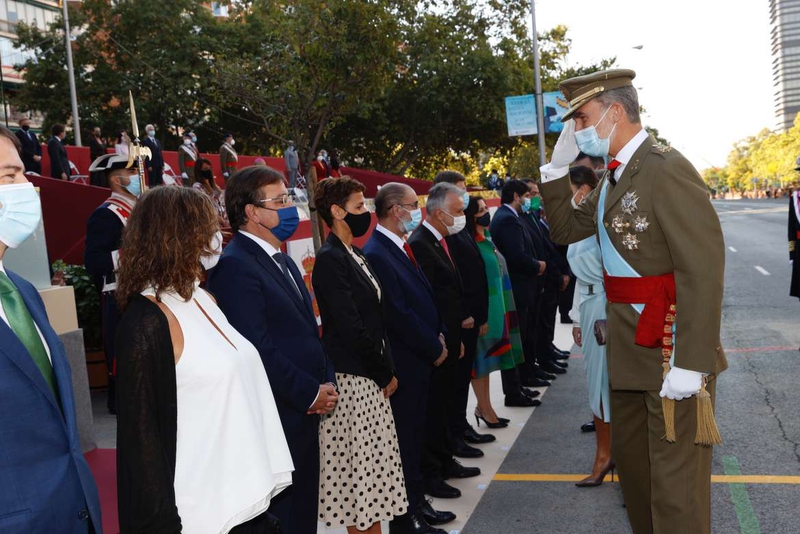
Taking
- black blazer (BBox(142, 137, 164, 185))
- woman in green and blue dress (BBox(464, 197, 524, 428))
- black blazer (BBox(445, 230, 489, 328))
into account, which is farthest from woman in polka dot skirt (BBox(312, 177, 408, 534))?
black blazer (BBox(142, 137, 164, 185))

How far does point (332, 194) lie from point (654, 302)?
2.03 metres

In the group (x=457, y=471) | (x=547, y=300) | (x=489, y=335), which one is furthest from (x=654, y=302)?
(x=547, y=300)

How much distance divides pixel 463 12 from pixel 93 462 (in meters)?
29.1

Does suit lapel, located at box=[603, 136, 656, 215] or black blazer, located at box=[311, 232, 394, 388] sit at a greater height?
suit lapel, located at box=[603, 136, 656, 215]

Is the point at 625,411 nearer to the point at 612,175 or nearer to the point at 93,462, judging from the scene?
the point at 612,175

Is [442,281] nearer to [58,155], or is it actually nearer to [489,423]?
[489,423]

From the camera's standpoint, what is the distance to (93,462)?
17.6 ft

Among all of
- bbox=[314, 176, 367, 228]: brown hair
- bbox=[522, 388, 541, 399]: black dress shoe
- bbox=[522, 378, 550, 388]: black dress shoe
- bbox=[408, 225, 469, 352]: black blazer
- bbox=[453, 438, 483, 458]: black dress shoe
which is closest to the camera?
bbox=[314, 176, 367, 228]: brown hair

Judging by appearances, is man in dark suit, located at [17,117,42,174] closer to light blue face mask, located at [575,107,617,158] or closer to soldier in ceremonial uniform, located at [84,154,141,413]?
soldier in ceremonial uniform, located at [84,154,141,413]

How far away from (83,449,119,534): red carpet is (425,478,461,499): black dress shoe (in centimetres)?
208

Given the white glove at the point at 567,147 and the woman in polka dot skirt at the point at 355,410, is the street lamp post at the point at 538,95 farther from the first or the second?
the white glove at the point at 567,147

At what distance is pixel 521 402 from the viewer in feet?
25.9

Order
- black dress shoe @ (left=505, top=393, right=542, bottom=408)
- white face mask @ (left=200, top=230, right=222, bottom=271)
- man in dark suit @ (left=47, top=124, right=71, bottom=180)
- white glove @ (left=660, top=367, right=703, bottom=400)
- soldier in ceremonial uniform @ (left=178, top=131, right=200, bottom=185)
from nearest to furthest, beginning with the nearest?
1. white face mask @ (left=200, top=230, right=222, bottom=271)
2. white glove @ (left=660, top=367, right=703, bottom=400)
3. black dress shoe @ (left=505, top=393, right=542, bottom=408)
4. man in dark suit @ (left=47, top=124, right=71, bottom=180)
5. soldier in ceremonial uniform @ (left=178, top=131, right=200, bottom=185)

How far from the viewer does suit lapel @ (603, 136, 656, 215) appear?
A: 344 centimetres
